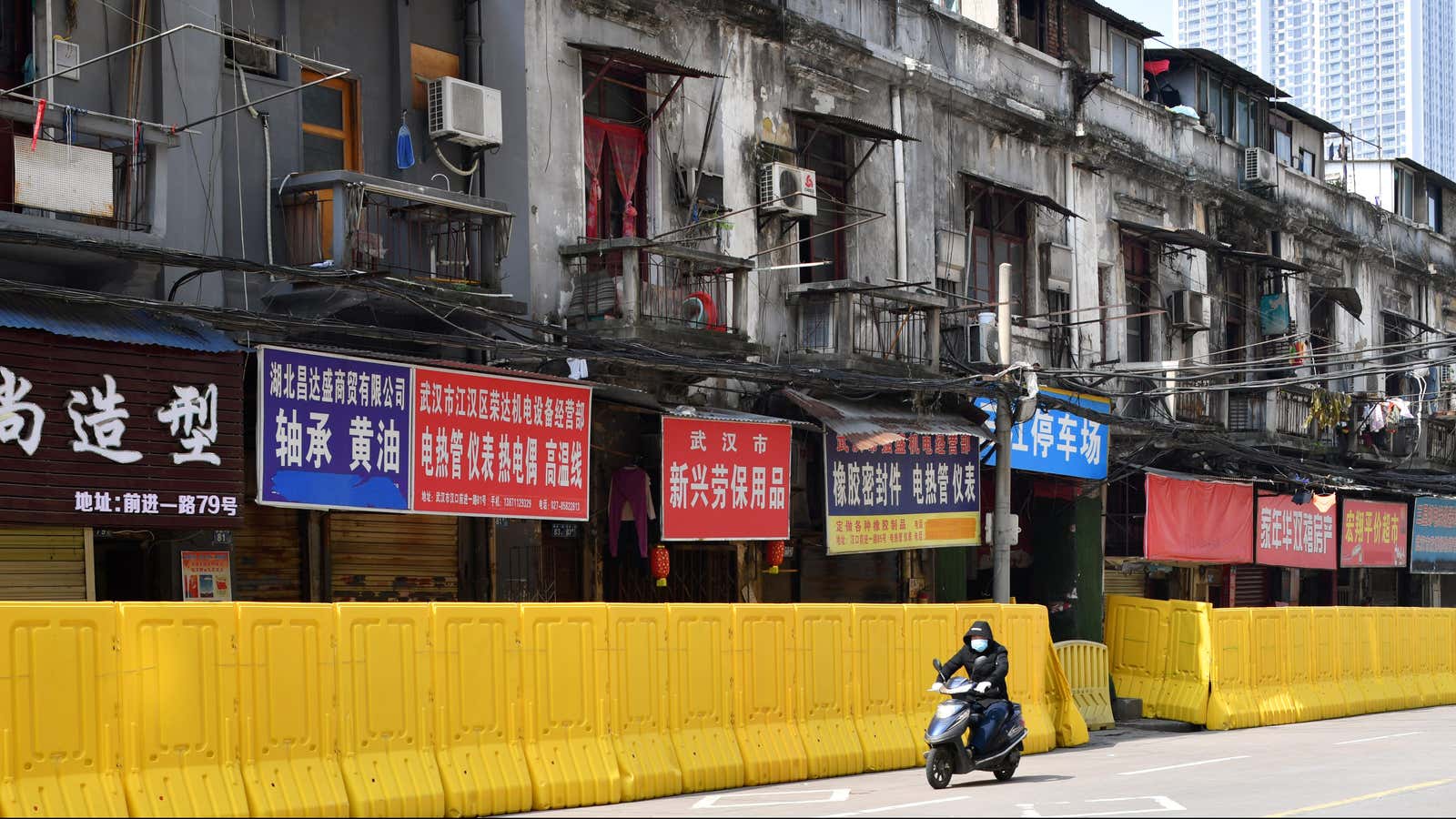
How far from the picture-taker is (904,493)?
22359mm

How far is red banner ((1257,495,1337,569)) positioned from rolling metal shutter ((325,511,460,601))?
703 inches

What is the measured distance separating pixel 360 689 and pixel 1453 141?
130 metres

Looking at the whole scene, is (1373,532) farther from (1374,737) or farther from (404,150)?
(404,150)

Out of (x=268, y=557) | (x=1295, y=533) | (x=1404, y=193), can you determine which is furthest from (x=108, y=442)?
(x=1404, y=193)

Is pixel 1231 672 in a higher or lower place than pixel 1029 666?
lower

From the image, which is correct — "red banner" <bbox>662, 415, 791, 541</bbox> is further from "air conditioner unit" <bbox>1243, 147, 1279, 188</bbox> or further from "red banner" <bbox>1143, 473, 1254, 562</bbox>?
"air conditioner unit" <bbox>1243, 147, 1279, 188</bbox>

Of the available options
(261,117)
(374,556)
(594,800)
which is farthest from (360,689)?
(261,117)

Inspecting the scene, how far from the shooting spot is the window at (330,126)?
16.9m

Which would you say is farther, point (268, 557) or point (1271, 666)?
point (1271, 666)

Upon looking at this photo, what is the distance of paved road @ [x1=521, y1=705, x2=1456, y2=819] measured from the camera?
41.3 feet

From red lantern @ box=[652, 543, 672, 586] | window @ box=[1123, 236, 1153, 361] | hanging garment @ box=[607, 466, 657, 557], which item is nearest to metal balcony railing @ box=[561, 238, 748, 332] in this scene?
hanging garment @ box=[607, 466, 657, 557]

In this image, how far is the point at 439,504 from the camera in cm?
1616

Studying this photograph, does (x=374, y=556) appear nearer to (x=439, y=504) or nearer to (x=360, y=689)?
(x=439, y=504)

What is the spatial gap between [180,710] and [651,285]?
8.58 meters
